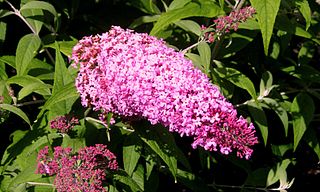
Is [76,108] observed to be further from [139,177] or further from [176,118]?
[176,118]

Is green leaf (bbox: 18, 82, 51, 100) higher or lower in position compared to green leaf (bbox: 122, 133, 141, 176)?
higher

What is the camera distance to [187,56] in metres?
3.43

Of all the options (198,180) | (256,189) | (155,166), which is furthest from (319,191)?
(155,166)

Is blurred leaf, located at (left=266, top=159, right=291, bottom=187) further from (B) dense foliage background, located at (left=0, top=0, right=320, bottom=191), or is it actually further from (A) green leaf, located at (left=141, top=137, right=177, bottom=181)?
(A) green leaf, located at (left=141, top=137, right=177, bottom=181)

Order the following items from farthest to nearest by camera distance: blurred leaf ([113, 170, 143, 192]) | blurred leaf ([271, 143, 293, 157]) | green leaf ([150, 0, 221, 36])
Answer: blurred leaf ([271, 143, 293, 157]) → green leaf ([150, 0, 221, 36]) → blurred leaf ([113, 170, 143, 192])

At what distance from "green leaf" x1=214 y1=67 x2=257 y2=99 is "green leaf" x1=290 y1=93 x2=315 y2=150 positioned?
691 mm

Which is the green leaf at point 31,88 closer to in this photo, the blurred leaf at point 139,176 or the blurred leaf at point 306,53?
the blurred leaf at point 139,176

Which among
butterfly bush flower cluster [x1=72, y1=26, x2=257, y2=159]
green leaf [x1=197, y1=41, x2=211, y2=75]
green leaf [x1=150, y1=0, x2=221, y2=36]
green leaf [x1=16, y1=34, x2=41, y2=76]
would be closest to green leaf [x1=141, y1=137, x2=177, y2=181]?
butterfly bush flower cluster [x1=72, y1=26, x2=257, y2=159]

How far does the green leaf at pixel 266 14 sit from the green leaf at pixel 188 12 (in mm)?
546

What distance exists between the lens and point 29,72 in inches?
147

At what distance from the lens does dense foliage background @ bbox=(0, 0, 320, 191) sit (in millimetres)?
3209

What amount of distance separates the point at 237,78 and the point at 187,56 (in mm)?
350

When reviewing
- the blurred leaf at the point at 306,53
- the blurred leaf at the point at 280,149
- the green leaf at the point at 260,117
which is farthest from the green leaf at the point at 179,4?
the blurred leaf at the point at 280,149

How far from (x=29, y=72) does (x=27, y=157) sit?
2.05 ft
